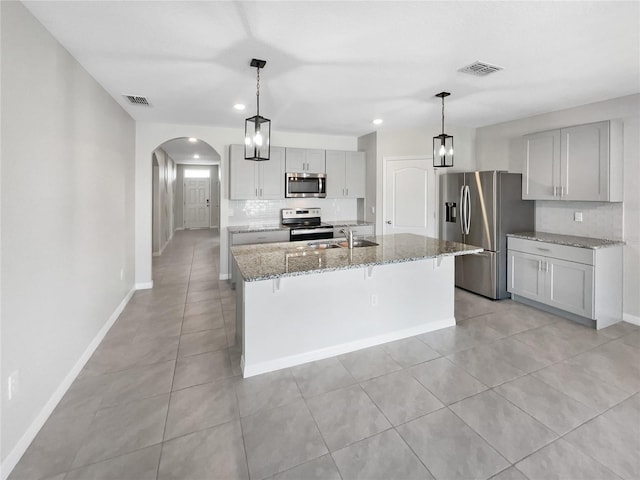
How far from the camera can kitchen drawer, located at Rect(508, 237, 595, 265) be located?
10.9 feet

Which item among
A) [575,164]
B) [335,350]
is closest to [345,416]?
[335,350]

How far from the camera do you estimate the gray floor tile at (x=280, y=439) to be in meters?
1.65

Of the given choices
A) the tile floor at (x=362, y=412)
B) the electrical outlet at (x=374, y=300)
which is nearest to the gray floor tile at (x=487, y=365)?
the tile floor at (x=362, y=412)

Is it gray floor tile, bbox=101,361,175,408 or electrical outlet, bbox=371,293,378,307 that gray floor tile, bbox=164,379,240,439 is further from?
electrical outlet, bbox=371,293,378,307

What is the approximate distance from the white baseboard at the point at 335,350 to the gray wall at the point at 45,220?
1.29 m

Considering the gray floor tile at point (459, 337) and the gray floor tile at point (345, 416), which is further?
the gray floor tile at point (459, 337)

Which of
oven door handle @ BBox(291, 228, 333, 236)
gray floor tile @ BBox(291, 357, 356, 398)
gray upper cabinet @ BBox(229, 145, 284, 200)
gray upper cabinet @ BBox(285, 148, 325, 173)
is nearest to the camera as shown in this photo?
gray floor tile @ BBox(291, 357, 356, 398)

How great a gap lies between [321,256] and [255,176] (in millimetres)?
2738

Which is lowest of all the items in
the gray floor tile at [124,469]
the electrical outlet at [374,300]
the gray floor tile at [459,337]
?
the gray floor tile at [124,469]

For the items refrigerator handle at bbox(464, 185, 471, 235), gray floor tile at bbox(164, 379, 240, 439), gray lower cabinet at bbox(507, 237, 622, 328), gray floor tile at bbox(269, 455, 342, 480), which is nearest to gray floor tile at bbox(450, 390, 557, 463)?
gray floor tile at bbox(269, 455, 342, 480)

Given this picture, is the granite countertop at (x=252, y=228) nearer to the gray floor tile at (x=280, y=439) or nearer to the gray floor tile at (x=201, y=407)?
the gray floor tile at (x=201, y=407)

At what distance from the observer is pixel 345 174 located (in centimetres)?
554

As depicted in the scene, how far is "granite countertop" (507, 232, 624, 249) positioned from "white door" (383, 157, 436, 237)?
129cm

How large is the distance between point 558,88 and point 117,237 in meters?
5.10
